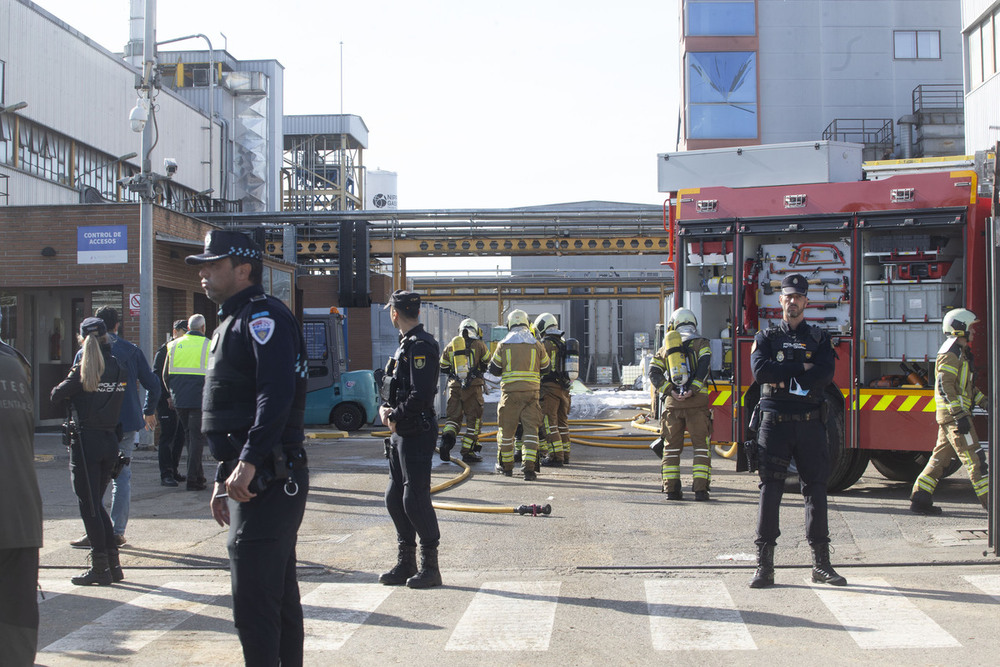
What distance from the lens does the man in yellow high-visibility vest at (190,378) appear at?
1059 cm

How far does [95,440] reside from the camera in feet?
22.9

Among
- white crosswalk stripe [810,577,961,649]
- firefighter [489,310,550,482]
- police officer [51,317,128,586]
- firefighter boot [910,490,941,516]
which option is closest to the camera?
white crosswalk stripe [810,577,961,649]

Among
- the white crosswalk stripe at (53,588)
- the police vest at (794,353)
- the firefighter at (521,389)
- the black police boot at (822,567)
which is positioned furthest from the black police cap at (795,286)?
the firefighter at (521,389)

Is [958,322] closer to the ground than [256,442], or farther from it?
farther from it

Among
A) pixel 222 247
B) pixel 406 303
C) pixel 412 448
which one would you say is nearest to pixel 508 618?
pixel 412 448

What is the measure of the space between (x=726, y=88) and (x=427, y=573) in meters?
29.3

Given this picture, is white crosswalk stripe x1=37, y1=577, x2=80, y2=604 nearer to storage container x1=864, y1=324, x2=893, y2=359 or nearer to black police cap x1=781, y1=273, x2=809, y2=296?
black police cap x1=781, y1=273, x2=809, y2=296

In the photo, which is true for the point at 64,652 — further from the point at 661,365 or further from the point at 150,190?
the point at 150,190

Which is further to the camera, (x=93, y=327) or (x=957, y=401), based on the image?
(x=957, y=401)

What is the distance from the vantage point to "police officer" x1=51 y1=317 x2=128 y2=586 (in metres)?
6.66

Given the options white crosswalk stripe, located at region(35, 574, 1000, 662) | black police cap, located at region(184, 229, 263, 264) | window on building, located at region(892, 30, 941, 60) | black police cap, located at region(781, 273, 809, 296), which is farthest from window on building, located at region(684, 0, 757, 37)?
black police cap, located at region(184, 229, 263, 264)

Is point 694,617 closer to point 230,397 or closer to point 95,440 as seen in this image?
point 230,397

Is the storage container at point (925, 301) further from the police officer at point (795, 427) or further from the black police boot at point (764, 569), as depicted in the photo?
the black police boot at point (764, 569)

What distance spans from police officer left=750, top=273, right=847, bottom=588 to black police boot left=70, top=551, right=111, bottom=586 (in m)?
4.34
